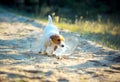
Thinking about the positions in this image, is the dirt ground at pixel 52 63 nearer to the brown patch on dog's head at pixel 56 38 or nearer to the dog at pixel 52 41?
the dog at pixel 52 41

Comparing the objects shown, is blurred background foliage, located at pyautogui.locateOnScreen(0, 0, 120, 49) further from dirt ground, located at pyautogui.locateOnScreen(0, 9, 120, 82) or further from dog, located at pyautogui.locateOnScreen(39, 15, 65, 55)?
dog, located at pyautogui.locateOnScreen(39, 15, 65, 55)

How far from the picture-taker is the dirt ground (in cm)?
602

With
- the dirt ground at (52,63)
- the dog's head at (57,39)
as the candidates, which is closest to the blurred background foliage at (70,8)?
the dirt ground at (52,63)

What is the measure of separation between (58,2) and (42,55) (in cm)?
1522

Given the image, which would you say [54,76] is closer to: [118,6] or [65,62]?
[65,62]

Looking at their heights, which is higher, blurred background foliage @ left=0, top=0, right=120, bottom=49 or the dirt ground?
blurred background foliage @ left=0, top=0, right=120, bottom=49

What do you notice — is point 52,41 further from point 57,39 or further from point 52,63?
point 52,63

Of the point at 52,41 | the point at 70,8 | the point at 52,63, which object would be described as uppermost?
the point at 70,8

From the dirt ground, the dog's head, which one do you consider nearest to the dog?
the dog's head

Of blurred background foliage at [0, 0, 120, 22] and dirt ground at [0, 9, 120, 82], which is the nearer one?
dirt ground at [0, 9, 120, 82]

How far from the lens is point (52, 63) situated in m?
7.08

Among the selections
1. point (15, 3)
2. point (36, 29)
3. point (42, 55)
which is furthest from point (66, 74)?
point (15, 3)

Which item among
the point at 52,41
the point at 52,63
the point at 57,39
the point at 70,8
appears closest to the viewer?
the point at 52,63

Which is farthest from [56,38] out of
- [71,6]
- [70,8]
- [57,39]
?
[71,6]
